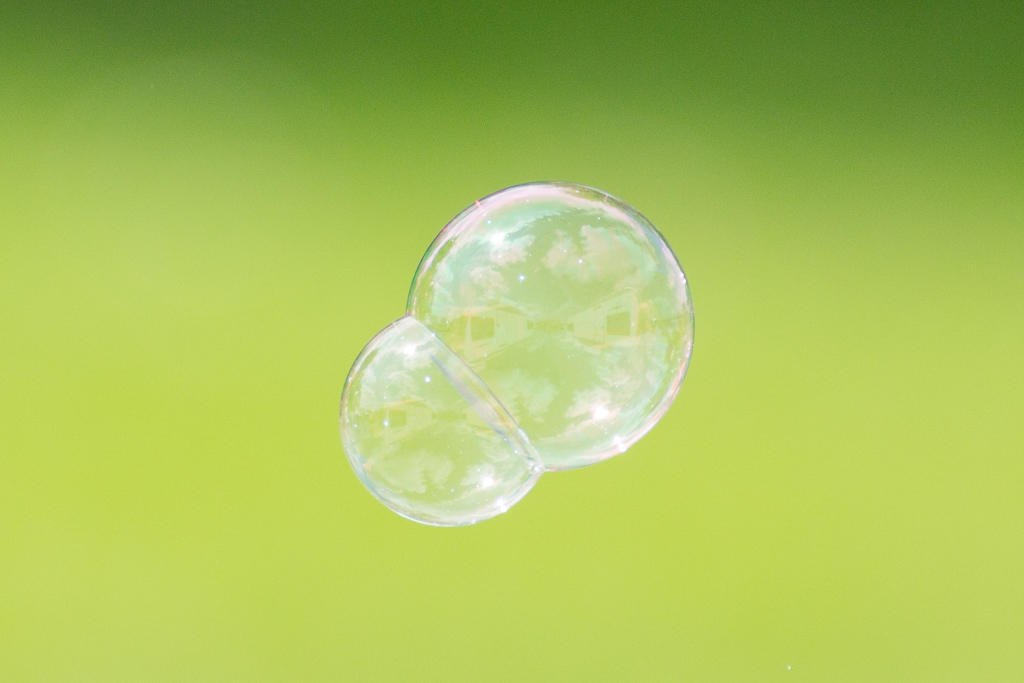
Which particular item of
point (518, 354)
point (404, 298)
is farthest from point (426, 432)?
point (404, 298)

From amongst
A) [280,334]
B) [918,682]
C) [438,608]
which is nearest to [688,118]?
[280,334]

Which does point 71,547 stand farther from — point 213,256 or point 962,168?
point 962,168

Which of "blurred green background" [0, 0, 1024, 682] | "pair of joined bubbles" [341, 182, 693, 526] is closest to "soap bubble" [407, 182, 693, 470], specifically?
"pair of joined bubbles" [341, 182, 693, 526]

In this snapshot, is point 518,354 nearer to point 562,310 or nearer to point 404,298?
point 562,310

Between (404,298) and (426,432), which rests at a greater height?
(404,298)

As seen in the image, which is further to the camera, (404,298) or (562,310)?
(404,298)

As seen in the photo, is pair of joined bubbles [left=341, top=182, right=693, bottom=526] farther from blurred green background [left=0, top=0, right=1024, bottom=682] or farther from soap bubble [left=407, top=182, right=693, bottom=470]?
blurred green background [left=0, top=0, right=1024, bottom=682]

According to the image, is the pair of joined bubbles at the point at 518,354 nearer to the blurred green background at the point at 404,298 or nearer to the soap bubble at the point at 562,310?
the soap bubble at the point at 562,310
